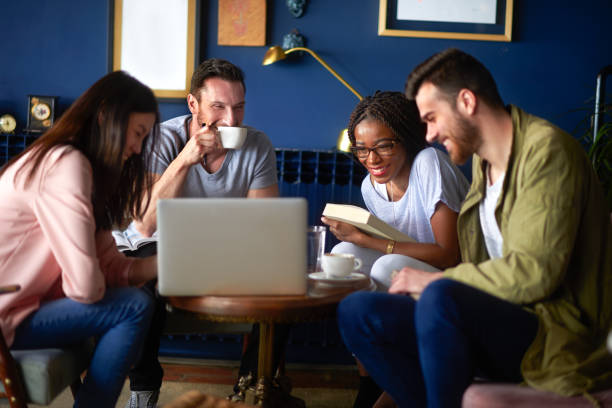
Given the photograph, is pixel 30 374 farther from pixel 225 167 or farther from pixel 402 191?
pixel 402 191

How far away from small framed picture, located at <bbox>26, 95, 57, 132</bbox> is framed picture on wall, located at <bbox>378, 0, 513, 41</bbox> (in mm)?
1537

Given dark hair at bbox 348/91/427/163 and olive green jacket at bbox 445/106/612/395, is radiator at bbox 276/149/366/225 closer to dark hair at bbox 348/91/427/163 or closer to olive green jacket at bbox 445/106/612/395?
dark hair at bbox 348/91/427/163

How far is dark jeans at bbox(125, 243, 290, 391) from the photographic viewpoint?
2.05 meters

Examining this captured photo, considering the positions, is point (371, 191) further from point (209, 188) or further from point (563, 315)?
point (563, 315)

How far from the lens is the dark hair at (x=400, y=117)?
7.53ft

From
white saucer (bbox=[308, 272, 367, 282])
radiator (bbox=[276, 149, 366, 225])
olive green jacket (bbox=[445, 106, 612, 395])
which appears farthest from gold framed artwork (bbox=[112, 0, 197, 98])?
olive green jacket (bbox=[445, 106, 612, 395])

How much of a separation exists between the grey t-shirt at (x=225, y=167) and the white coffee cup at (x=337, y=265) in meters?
0.78

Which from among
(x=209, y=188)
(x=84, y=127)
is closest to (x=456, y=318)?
(x=84, y=127)

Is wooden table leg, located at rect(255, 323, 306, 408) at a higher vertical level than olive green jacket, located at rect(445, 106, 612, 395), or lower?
lower

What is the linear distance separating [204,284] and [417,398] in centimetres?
67

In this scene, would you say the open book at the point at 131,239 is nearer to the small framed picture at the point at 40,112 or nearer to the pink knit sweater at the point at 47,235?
the pink knit sweater at the point at 47,235

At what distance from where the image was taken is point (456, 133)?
5.07 feet

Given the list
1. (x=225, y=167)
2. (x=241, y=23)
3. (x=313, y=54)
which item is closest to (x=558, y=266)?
(x=225, y=167)

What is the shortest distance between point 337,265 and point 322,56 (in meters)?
1.41
